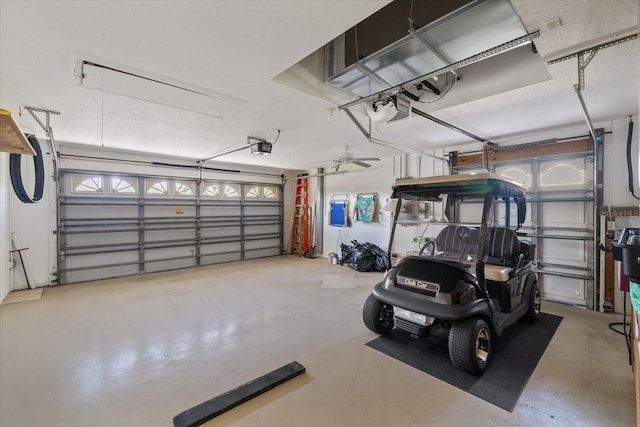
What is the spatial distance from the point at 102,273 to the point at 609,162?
930cm

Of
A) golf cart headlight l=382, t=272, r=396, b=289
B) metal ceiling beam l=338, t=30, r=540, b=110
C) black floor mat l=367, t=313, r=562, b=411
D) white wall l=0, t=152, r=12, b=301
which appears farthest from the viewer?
white wall l=0, t=152, r=12, b=301

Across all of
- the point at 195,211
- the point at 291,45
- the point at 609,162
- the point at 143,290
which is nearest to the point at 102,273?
the point at 143,290

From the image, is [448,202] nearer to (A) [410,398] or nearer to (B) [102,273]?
(A) [410,398]

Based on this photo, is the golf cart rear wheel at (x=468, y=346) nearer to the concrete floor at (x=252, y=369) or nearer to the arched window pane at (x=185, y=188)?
the concrete floor at (x=252, y=369)

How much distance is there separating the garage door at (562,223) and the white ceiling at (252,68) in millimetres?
739

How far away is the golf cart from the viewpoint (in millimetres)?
2426

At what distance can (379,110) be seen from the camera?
2.87m

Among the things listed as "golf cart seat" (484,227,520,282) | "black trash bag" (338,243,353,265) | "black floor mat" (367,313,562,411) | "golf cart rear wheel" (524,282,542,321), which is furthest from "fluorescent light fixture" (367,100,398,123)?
"black trash bag" (338,243,353,265)

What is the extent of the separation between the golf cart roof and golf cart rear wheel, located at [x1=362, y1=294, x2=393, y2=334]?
1.26m

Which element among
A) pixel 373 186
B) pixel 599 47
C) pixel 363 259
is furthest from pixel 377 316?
pixel 373 186

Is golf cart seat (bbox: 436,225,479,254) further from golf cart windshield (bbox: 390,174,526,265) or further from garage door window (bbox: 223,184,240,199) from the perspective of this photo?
garage door window (bbox: 223,184,240,199)

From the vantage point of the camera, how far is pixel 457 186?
273cm

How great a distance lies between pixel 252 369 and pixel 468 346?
1928 mm

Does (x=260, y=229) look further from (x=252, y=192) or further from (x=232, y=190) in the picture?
(x=232, y=190)
